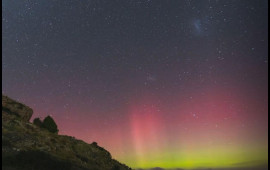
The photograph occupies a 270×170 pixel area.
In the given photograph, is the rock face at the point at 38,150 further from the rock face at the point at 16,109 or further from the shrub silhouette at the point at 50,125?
the shrub silhouette at the point at 50,125

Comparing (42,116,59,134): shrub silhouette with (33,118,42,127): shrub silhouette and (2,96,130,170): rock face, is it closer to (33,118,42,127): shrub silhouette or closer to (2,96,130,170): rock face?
(33,118,42,127): shrub silhouette

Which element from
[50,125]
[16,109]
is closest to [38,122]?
[50,125]

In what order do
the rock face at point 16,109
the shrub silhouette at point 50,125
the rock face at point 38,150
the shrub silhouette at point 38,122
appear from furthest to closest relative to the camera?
the shrub silhouette at point 50,125
the shrub silhouette at point 38,122
the rock face at point 16,109
the rock face at point 38,150

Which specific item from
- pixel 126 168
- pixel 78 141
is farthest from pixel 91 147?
pixel 126 168

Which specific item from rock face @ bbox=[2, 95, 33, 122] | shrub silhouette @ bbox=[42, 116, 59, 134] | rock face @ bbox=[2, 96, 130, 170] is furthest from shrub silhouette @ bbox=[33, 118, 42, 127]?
rock face @ bbox=[2, 96, 130, 170]

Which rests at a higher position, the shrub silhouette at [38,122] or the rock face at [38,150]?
the shrub silhouette at [38,122]

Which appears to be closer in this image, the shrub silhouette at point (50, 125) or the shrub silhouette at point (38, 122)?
the shrub silhouette at point (38, 122)

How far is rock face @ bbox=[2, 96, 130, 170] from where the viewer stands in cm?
3391

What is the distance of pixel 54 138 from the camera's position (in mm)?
47000

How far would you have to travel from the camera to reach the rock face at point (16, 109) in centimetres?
4947

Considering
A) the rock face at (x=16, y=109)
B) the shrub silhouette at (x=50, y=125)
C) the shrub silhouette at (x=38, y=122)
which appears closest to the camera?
the rock face at (x=16, y=109)

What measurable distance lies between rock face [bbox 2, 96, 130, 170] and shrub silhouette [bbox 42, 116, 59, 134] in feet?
11.2

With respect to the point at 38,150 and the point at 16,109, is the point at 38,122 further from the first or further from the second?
the point at 38,150

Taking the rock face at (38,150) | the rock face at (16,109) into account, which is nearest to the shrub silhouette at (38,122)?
the rock face at (16,109)
